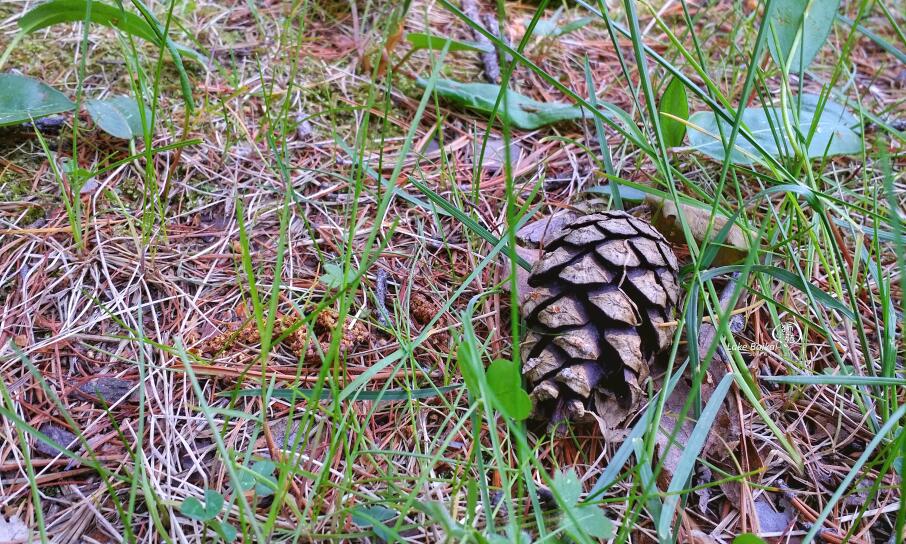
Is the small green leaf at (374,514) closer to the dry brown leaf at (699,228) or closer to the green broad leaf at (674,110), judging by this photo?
the dry brown leaf at (699,228)

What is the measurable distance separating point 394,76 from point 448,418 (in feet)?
3.13

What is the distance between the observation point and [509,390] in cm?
73

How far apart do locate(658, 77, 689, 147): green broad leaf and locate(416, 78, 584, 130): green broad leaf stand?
203 millimetres

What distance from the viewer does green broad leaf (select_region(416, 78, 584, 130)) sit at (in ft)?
4.60

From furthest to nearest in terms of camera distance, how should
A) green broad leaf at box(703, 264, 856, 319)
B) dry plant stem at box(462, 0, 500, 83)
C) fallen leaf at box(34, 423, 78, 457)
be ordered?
dry plant stem at box(462, 0, 500, 83) → green broad leaf at box(703, 264, 856, 319) → fallen leaf at box(34, 423, 78, 457)

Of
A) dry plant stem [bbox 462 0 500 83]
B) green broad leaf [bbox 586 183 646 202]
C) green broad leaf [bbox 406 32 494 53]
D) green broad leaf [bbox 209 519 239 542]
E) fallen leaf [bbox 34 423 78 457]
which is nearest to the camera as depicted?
green broad leaf [bbox 209 519 239 542]

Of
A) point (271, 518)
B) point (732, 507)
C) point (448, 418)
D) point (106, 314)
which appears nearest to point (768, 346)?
point (732, 507)

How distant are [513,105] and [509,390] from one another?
0.88 metres

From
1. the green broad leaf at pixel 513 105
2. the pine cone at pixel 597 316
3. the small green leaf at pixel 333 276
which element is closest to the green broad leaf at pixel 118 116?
the small green leaf at pixel 333 276

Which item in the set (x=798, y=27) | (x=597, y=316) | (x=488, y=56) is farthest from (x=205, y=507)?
(x=798, y=27)

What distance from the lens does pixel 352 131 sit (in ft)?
4.43

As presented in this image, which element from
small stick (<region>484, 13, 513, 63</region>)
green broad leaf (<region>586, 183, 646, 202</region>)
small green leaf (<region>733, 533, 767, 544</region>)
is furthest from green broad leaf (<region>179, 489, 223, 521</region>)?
small stick (<region>484, 13, 513, 63</region>)

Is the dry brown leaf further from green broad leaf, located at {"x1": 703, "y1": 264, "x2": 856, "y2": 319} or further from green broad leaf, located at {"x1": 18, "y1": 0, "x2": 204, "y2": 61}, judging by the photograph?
green broad leaf, located at {"x1": 18, "y1": 0, "x2": 204, "y2": 61}

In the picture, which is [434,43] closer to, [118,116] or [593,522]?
[118,116]
